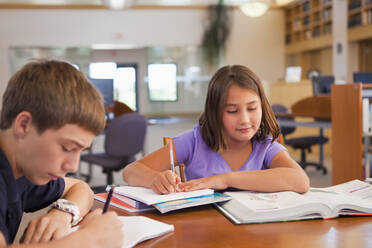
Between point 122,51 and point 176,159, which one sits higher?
point 122,51

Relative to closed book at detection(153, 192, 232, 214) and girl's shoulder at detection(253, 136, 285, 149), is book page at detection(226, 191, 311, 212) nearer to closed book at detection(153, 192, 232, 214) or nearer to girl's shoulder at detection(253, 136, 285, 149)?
closed book at detection(153, 192, 232, 214)

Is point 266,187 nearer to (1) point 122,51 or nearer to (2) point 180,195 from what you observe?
(2) point 180,195

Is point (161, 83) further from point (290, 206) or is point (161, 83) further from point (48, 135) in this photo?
point (48, 135)

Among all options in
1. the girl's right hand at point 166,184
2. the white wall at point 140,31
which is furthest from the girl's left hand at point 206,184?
the white wall at point 140,31

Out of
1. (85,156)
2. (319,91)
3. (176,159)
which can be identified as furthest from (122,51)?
(176,159)

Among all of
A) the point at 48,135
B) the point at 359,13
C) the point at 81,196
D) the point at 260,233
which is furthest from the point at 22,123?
the point at 359,13

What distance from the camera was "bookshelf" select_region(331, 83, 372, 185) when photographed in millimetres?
3201

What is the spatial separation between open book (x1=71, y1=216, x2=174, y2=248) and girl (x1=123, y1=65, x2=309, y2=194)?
0.36 meters

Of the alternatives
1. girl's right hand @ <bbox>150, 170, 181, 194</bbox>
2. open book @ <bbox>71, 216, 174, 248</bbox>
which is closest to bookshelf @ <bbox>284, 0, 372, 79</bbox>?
girl's right hand @ <bbox>150, 170, 181, 194</bbox>

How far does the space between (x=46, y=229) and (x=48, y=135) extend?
0.23m

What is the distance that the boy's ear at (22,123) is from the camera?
0.82 meters

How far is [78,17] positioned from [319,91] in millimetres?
7217

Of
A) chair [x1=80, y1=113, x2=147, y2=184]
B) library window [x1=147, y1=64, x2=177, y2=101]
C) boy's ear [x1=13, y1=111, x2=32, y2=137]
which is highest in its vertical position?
library window [x1=147, y1=64, x2=177, y2=101]

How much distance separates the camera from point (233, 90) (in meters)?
1.54
